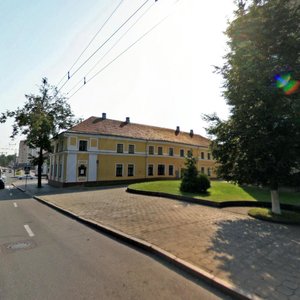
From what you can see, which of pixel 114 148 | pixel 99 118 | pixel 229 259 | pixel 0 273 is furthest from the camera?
pixel 99 118

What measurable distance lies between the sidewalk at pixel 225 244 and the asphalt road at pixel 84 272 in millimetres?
522

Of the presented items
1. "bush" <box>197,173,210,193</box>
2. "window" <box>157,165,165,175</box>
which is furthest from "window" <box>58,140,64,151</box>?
"bush" <box>197,173,210,193</box>

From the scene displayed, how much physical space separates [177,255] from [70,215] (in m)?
7.35

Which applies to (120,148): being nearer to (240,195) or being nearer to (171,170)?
(171,170)

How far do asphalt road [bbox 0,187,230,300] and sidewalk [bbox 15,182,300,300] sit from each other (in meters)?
0.52

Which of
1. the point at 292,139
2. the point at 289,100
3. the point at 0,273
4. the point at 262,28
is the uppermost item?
the point at 262,28

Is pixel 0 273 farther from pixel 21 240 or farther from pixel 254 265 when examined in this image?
pixel 254 265

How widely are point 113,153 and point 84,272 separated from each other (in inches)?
1170

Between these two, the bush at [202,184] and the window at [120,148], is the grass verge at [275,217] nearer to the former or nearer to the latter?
the bush at [202,184]

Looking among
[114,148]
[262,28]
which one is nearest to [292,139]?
[262,28]

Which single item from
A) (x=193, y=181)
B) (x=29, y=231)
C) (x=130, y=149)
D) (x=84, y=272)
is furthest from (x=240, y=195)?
(x=130, y=149)

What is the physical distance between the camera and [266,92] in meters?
9.52

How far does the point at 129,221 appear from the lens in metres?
9.58

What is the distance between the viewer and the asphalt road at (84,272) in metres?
4.28
